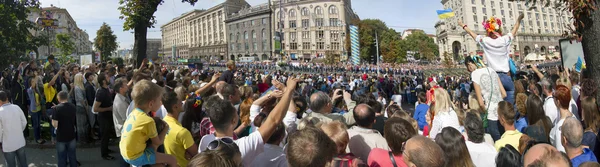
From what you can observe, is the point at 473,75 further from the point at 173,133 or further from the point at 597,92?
the point at 173,133

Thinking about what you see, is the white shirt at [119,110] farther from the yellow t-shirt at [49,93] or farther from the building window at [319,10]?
the building window at [319,10]

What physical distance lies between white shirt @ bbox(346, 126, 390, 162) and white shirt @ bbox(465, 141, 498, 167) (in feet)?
2.90

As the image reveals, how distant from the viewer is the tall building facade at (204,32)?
101 m

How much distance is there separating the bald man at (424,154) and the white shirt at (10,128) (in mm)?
6302

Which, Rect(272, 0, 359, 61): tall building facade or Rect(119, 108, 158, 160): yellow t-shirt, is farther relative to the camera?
Rect(272, 0, 359, 61): tall building facade

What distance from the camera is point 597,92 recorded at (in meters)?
3.85

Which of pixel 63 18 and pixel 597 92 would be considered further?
pixel 63 18

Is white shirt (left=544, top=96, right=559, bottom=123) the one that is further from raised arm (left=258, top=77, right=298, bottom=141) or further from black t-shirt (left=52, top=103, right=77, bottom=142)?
black t-shirt (left=52, top=103, right=77, bottom=142)

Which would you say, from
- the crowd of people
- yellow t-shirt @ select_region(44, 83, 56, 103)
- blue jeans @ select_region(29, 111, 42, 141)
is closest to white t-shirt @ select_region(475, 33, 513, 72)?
the crowd of people

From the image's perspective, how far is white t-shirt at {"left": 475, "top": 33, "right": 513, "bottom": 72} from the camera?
5008 mm

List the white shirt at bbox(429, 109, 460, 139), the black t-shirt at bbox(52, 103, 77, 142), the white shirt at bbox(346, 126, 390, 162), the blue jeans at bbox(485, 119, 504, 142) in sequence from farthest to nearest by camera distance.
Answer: the black t-shirt at bbox(52, 103, 77, 142)
the blue jeans at bbox(485, 119, 504, 142)
the white shirt at bbox(429, 109, 460, 139)
the white shirt at bbox(346, 126, 390, 162)

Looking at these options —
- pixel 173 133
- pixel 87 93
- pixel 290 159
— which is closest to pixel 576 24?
pixel 290 159

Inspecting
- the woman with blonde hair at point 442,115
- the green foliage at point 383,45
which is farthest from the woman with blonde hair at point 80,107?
the green foliage at point 383,45

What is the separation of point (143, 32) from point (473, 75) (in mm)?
10520
